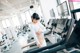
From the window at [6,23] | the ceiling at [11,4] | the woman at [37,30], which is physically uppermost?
the ceiling at [11,4]

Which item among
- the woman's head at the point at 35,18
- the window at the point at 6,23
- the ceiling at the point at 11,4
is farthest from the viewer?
the window at the point at 6,23

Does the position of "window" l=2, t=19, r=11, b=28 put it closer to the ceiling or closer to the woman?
the ceiling

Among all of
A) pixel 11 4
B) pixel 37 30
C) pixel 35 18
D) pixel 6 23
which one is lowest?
pixel 6 23

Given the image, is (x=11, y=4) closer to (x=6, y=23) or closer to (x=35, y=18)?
(x=6, y=23)

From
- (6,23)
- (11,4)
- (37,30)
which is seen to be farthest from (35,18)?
(6,23)

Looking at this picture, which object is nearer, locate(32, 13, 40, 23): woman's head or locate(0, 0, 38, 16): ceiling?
locate(32, 13, 40, 23): woman's head

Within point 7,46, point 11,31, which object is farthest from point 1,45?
point 11,31

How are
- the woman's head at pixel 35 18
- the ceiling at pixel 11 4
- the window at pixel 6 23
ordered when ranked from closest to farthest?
the woman's head at pixel 35 18 < the ceiling at pixel 11 4 < the window at pixel 6 23

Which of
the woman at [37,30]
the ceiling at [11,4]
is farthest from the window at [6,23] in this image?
the woman at [37,30]

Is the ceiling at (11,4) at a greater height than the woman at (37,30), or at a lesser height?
greater

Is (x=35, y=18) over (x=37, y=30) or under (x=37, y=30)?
over

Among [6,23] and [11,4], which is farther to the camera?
[6,23]

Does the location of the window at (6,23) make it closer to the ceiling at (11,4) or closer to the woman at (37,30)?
the ceiling at (11,4)

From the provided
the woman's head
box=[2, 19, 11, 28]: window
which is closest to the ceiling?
box=[2, 19, 11, 28]: window
